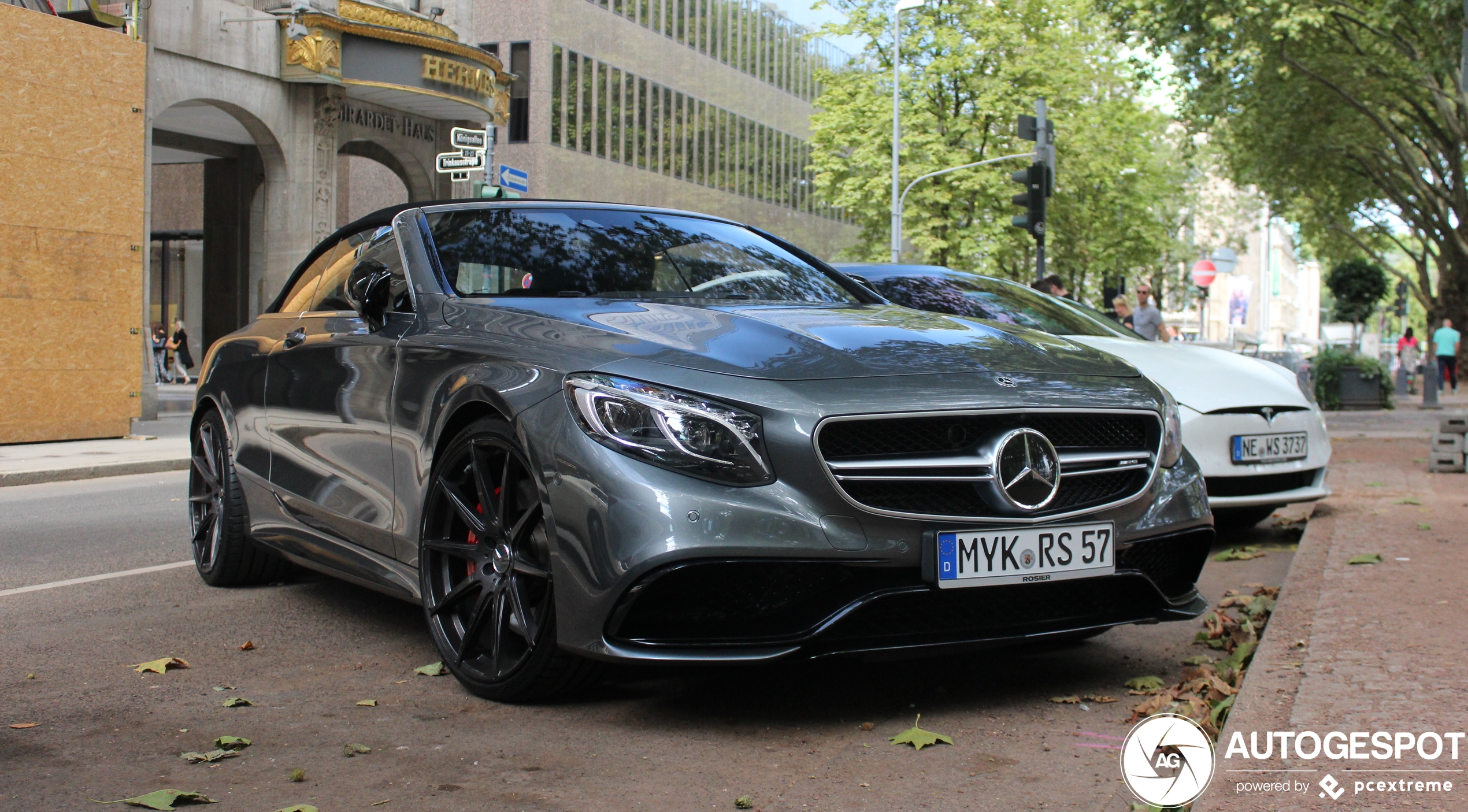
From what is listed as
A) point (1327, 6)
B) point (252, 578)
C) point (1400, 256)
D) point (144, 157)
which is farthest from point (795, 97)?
point (1400, 256)

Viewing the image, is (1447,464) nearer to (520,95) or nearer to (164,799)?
(164,799)

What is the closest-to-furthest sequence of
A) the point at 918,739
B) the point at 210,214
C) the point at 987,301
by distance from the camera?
the point at 918,739, the point at 987,301, the point at 210,214

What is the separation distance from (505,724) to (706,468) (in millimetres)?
929

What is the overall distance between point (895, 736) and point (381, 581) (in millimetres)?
1761

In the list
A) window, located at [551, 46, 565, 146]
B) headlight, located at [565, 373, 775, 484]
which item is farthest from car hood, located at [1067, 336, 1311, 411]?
window, located at [551, 46, 565, 146]

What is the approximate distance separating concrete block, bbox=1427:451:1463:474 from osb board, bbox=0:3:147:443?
483 inches

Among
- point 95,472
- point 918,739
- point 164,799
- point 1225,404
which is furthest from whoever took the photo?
point 95,472

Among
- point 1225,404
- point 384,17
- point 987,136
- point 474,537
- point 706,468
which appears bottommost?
point 474,537

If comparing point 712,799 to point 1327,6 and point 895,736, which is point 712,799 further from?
point 1327,6

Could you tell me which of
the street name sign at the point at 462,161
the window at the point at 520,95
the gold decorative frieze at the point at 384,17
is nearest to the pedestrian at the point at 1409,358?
the window at the point at 520,95

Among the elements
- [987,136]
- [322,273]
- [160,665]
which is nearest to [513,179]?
[322,273]

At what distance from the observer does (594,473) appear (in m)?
3.46

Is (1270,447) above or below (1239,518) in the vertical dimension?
above

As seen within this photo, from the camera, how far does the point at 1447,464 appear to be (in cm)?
1059
